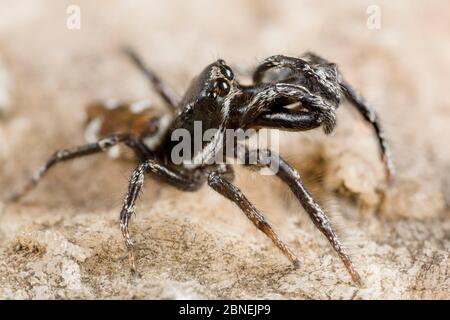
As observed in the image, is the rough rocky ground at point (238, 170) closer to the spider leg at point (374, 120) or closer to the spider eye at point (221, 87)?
the spider leg at point (374, 120)

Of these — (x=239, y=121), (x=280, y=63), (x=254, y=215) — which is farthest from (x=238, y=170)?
(x=280, y=63)

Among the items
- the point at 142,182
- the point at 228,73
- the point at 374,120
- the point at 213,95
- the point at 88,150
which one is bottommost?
the point at 142,182

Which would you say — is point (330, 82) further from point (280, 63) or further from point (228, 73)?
point (228, 73)

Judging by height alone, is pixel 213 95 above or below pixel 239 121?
above

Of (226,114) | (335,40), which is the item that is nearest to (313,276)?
(226,114)

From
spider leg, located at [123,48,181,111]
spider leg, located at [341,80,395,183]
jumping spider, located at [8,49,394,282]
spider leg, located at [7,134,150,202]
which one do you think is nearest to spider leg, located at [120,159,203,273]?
jumping spider, located at [8,49,394,282]

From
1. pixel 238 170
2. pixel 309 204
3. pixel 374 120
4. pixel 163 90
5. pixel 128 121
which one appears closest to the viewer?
pixel 309 204

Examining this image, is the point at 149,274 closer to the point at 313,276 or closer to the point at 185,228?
the point at 185,228

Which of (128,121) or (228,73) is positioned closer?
(228,73)

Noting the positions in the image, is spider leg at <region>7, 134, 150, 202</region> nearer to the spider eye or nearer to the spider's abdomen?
the spider's abdomen

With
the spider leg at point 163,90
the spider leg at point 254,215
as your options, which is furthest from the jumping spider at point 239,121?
the spider leg at point 163,90
